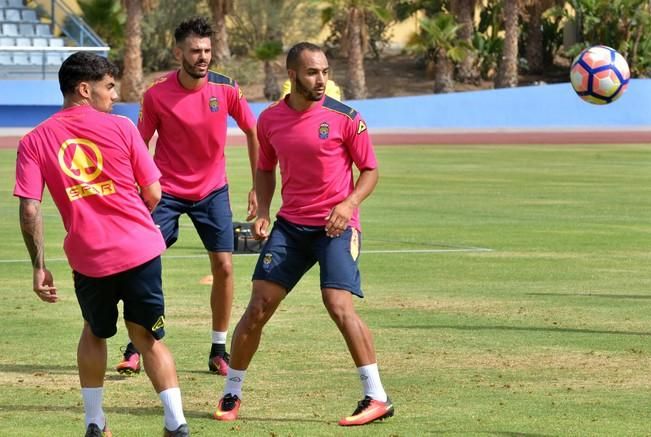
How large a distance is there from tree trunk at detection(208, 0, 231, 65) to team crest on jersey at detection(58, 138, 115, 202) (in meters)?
47.6

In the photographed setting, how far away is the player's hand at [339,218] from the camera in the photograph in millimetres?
7945

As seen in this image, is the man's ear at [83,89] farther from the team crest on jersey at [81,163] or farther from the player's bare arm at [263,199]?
the player's bare arm at [263,199]

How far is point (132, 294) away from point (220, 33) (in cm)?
4811

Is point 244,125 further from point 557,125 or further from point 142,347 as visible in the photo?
point 557,125

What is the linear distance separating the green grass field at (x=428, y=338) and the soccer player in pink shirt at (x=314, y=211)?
1.41 feet

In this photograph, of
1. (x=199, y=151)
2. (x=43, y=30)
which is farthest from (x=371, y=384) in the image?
(x=43, y=30)

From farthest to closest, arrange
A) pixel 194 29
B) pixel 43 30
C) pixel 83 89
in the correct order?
pixel 43 30 < pixel 194 29 < pixel 83 89

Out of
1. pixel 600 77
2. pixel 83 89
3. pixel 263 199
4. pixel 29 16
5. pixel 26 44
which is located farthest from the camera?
pixel 29 16

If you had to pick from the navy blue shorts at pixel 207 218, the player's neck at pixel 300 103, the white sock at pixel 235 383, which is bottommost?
the white sock at pixel 235 383

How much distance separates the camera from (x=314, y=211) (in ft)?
26.8

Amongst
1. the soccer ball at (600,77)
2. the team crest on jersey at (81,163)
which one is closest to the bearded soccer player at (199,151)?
the team crest on jersey at (81,163)

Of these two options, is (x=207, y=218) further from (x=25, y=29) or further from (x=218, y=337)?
(x=25, y=29)

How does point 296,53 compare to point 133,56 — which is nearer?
point 296,53

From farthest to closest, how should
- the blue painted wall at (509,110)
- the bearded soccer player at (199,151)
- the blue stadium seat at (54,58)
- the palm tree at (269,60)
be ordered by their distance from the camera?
the palm tree at (269,60) < the blue stadium seat at (54,58) < the blue painted wall at (509,110) < the bearded soccer player at (199,151)
